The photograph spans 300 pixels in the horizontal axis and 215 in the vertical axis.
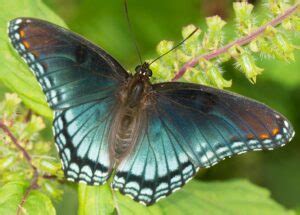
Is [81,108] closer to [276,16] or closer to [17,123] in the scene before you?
[17,123]

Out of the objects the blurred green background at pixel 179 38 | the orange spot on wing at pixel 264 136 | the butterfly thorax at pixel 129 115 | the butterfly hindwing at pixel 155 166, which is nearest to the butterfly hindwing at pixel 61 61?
the butterfly thorax at pixel 129 115

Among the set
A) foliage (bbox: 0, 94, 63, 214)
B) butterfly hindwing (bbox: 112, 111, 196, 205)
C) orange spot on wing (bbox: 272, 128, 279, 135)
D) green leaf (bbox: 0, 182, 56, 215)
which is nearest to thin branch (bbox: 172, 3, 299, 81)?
butterfly hindwing (bbox: 112, 111, 196, 205)

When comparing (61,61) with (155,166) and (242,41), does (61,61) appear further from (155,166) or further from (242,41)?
(242,41)

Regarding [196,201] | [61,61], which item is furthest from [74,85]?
[196,201]

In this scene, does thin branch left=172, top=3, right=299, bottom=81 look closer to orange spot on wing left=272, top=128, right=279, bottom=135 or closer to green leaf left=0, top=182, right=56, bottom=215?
orange spot on wing left=272, top=128, right=279, bottom=135

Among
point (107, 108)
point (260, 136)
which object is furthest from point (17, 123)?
point (260, 136)

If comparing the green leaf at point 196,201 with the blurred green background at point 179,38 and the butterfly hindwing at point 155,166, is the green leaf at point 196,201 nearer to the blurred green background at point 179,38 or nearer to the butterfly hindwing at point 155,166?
the butterfly hindwing at point 155,166

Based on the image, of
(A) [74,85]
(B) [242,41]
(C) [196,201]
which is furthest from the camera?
(C) [196,201]
